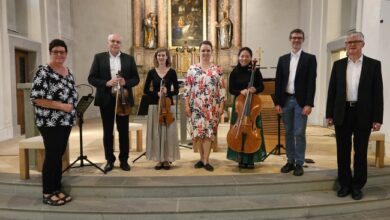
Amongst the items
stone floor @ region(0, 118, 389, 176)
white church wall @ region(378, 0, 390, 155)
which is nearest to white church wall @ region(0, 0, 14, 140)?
stone floor @ region(0, 118, 389, 176)

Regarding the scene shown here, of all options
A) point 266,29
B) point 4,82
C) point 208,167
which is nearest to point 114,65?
point 208,167

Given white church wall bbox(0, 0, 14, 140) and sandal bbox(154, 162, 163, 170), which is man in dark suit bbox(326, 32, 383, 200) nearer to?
sandal bbox(154, 162, 163, 170)

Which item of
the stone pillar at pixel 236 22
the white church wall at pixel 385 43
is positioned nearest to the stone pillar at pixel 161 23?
the stone pillar at pixel 236 22

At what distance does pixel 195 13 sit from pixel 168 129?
881 centimetres

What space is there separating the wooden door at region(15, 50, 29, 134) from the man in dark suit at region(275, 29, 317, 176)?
6323 millimetres

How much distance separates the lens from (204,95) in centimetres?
405

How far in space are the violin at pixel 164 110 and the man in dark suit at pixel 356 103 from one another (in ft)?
5.76

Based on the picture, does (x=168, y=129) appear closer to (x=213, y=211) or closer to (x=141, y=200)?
(x=141, y=200)

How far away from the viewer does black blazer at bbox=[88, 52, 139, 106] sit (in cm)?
390

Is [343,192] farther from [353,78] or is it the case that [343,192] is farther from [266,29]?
[266,29]

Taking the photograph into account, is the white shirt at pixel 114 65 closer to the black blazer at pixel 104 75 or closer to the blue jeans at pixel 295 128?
the black blazer at pixel 104 75

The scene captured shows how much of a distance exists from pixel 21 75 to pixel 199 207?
21.5ft

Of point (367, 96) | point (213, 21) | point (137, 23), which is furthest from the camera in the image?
point (213, 21)

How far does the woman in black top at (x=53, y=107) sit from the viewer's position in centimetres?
322
